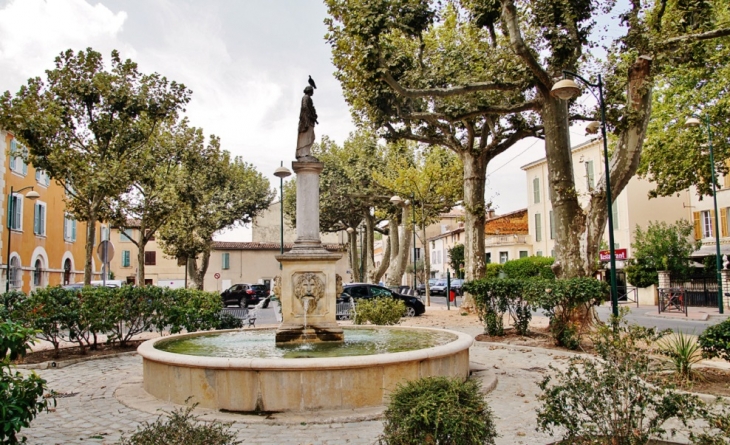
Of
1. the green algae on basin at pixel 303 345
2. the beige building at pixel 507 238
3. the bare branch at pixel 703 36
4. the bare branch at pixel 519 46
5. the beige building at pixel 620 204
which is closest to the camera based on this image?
the green algae on basin at pixel 303 345

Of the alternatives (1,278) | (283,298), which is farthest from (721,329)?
(1,278)

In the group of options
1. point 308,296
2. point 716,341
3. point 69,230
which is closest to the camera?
point 716,341

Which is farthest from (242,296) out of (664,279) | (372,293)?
(664,279)

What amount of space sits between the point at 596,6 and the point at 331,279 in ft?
33.3

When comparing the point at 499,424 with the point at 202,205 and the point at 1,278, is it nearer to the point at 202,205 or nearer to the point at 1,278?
the point at 1,278

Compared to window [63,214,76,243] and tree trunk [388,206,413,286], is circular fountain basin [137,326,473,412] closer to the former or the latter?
tree trunk [388,206,413,286]

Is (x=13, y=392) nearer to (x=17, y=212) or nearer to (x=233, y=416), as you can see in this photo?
(x=233, y=416)

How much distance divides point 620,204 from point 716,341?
35.9 meters

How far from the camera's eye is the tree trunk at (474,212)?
21.7 metres

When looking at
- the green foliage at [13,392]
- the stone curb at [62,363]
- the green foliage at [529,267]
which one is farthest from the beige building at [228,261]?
the green foliage at [13,392]

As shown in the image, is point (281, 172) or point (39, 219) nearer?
point (281, 172)

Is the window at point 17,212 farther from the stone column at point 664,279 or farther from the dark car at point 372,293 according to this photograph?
the stone column at point 664,279

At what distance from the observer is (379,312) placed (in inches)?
567

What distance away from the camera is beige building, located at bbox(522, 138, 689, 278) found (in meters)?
39.9
